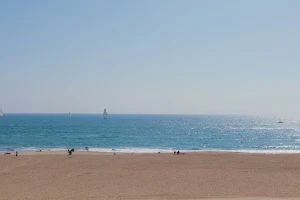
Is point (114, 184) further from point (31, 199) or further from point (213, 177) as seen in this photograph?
point (213, 177)

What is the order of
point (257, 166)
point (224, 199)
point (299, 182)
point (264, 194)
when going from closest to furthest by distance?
point (224, 199) < point (264, 194) < point (299, 182) < point (257, 166)

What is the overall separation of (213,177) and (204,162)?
359 inches

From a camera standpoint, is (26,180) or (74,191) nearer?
(74,191)

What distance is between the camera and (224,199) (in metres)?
19.1

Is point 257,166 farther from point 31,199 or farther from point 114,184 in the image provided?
point 31,199

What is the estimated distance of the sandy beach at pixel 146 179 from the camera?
2103cm

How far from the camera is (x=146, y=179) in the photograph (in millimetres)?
26234

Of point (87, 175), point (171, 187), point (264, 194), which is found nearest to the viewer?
point (264, 194)

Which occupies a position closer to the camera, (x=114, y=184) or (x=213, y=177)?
(x=114, y=184)

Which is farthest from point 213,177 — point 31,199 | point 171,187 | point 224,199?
point 31,199

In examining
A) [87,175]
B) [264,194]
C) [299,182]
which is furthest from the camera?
[87,175]

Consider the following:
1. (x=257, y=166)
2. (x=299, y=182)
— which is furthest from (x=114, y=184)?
(x=257, y=166)

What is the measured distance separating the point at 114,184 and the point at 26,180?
682cm

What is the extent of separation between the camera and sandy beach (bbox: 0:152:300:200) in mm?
21031
